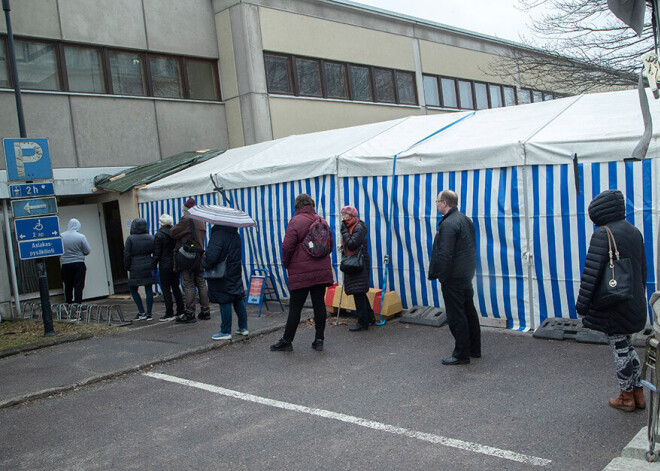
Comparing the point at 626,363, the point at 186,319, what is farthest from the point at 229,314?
the point at 626,363

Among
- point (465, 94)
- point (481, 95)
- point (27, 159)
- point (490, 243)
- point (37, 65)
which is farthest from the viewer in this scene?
point (481, 95)

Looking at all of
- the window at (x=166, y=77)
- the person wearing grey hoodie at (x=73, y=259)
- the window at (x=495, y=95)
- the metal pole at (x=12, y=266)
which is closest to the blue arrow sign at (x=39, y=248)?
the person wearing grey hoodie at (x=73, y=259)

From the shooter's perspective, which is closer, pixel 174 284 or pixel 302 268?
pixel 302 268

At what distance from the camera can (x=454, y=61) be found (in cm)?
2130

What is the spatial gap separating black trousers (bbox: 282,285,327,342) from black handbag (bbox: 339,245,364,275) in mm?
869

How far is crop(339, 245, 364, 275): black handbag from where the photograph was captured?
7492mm

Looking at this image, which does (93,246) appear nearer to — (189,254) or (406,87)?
(189,254)

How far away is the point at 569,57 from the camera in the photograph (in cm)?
1439

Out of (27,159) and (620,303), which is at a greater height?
(27,159)

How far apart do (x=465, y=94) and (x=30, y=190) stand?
56.0 feet

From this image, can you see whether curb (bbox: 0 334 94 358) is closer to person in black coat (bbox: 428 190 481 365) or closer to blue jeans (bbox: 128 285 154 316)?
blue jeans (bbox: 128 285 154 316)

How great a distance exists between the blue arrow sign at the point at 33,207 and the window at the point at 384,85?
12025 millimetres

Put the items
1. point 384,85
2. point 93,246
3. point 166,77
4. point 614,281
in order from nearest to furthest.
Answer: point 614,281, point 93,246, point 166,77, point 384,85

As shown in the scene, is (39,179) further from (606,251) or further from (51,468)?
(606,251)
